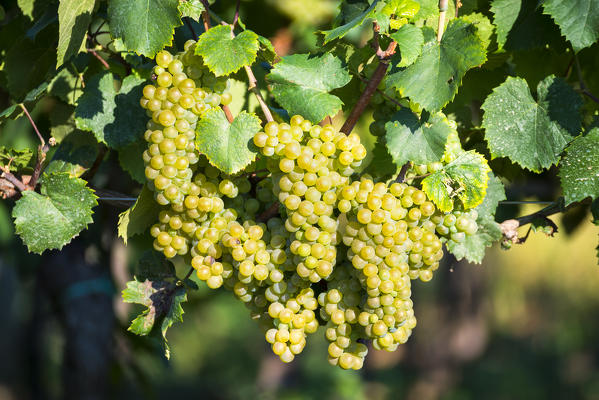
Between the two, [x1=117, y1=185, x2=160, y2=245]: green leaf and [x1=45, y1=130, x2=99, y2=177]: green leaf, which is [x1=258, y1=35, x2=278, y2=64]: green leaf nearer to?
[x1=117, y1=185, x2=160, y2=245]: green leaf

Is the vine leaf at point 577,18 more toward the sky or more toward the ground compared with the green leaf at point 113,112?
more toward the sky

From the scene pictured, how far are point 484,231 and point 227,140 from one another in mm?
413

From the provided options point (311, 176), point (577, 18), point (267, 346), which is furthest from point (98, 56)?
point (267, 346)

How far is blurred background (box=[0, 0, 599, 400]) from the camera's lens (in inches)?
74.4

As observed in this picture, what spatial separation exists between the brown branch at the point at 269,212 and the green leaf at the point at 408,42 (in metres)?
0.26

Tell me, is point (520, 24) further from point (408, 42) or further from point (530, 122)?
point (408, 42)

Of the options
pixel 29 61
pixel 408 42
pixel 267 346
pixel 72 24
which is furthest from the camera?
pixel 267 346

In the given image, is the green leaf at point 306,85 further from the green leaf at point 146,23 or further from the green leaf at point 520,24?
the green leaf at point 520,24

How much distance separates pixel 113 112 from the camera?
889 millimetres

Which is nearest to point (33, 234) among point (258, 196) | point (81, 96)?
point (81, 96)

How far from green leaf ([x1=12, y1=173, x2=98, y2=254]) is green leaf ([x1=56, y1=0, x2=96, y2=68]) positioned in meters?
0.18

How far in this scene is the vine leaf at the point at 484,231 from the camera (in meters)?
0.84

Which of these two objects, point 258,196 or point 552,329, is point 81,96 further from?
point 552,329

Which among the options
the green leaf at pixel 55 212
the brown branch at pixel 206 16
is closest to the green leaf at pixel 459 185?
the brown branch at pixel 206 16
